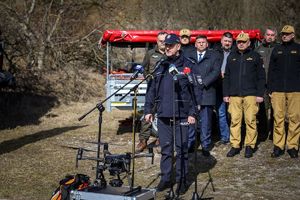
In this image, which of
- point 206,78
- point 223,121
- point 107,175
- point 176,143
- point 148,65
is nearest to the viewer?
point 176,143

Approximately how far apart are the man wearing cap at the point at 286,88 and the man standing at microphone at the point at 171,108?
230 centimetres

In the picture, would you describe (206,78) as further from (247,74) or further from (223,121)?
(223,121)

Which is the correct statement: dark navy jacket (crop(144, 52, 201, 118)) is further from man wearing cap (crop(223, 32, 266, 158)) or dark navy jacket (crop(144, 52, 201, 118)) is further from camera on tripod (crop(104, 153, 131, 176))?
man wearing cap (crop(223, 32, 266, 158))

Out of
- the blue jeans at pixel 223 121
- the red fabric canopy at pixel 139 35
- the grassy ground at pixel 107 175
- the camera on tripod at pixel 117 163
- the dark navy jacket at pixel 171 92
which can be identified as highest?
the red fabric canopy at pixel 139 35

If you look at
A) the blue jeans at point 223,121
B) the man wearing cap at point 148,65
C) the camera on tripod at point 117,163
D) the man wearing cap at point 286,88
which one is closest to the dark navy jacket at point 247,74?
the man wearing cap at point 286,88

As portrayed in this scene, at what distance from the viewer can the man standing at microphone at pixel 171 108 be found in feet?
22.4

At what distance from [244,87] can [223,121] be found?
1.25m

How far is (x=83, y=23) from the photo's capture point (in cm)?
1902

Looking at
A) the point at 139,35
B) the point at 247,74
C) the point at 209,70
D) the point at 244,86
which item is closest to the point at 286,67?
the point at 247,74

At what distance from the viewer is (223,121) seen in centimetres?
976

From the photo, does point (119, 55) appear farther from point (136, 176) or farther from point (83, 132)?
point (136, 176)

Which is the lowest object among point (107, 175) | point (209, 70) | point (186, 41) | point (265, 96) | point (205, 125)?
point (107, 175)

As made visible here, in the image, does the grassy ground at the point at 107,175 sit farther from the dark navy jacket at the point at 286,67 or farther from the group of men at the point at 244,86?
the dark navy jacket at the point at 286,67

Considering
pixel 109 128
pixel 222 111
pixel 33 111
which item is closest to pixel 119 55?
pixel 33 111
